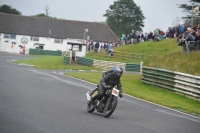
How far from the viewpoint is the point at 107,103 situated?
1312 centimetres

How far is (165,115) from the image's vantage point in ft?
51.0

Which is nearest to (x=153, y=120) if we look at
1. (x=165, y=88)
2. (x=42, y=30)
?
(x=165, y=88)

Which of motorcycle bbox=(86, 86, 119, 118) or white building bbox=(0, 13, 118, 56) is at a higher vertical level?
white building bbox=(0, 13, 118, 56)

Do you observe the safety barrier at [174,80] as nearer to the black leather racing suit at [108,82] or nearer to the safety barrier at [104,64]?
the black leather racing suit at [108,82]

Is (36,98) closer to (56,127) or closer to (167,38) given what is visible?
(56,127)

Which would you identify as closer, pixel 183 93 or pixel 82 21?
pixel 183 93

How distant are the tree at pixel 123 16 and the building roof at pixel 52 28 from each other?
21911 mm

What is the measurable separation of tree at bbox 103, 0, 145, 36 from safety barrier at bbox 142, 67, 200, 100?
88844 mm

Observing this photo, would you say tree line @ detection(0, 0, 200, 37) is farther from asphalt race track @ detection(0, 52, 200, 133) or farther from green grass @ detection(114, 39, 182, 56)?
asphalt race track @ detection(0, 52, 200, 133)

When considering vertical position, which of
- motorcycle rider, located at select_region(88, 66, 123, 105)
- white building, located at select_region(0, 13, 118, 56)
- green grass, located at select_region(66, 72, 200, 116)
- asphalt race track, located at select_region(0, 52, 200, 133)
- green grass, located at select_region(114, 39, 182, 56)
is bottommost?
green grass, located at select_region(66, 72, 200, 116)

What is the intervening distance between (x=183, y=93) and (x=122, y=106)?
6.96 metres

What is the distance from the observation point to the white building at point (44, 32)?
8994cm

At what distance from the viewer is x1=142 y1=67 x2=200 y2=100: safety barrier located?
2167 cm

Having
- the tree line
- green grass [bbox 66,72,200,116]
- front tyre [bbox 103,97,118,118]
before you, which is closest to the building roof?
the tree line
